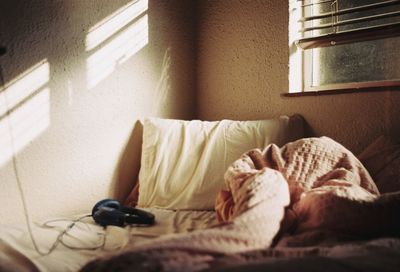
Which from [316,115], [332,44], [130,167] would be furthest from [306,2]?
[130,167]

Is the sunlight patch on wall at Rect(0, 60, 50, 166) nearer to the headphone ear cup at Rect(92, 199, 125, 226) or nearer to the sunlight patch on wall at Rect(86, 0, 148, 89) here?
the sunlight patch on wall at Rect(86, 0, 148, 89)

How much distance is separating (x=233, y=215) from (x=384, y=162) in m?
0.75

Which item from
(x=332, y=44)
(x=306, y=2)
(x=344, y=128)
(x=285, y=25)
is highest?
(x=306, y=2)

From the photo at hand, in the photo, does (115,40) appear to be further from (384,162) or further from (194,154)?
(384,162)

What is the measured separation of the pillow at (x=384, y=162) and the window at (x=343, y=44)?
0.90 ft

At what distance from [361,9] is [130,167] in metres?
1.37

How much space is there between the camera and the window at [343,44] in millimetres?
1600

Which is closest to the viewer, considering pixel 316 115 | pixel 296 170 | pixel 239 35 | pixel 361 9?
pixel 296 170

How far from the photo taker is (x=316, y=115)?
176 cm

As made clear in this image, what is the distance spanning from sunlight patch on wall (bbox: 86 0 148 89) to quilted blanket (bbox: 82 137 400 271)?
0.85 m

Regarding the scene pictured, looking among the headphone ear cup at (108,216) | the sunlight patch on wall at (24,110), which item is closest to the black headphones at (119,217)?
the headphone ear cup at (108,216)

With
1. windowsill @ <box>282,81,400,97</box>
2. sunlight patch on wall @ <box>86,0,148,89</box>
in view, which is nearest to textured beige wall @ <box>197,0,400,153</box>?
windowsill @ <box>282,81,400,97</box>

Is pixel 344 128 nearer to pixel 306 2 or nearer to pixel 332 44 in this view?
pixel 332 44

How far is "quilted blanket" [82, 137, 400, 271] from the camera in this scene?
0.71 meters
